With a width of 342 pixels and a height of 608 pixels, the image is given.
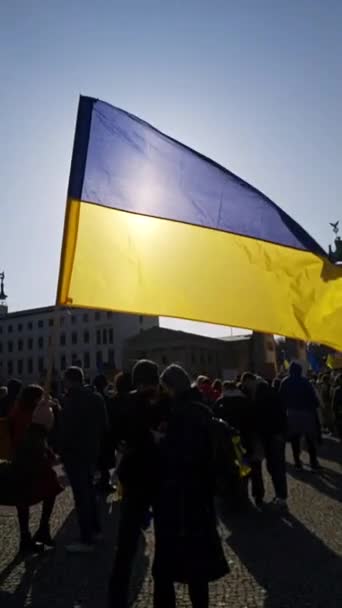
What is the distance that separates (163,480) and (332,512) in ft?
15.8

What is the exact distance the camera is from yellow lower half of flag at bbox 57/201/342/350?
7.37 meters

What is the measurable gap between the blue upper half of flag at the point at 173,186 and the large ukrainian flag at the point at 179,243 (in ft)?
0.04

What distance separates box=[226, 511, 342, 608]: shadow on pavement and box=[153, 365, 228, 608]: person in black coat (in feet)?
3.46

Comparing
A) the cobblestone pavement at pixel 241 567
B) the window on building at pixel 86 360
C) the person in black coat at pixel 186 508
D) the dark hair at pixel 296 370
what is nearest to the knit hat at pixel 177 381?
the person in black coat at pixel 186 508

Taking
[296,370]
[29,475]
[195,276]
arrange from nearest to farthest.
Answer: [29,475] → [195,276] → [296,370]

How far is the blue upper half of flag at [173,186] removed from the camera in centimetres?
796

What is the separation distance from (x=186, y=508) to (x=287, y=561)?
2459 mm

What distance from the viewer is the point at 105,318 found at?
102000 millimetres

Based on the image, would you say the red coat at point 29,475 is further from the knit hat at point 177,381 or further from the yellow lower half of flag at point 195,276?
the knit hat at point 177,381

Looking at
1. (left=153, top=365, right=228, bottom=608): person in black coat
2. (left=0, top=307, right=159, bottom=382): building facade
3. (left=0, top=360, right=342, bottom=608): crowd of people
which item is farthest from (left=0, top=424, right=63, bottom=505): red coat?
(left=0, top=307, right=159, bottom=382): building facade

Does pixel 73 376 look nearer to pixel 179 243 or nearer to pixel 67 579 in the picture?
pixel 179 243

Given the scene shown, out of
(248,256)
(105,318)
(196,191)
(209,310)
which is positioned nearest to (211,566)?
(209,310)

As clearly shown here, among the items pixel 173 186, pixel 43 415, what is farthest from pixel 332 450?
pixel 43 415

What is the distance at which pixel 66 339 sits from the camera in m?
105
